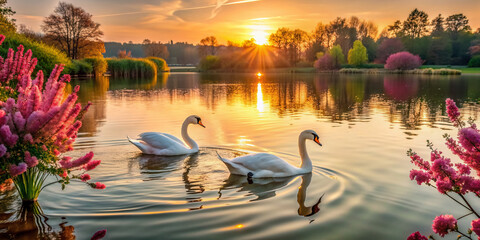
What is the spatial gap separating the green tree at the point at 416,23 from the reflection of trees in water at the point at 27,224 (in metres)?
114

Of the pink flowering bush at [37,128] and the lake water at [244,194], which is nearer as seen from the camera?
the pink flowering bush at [37,128]

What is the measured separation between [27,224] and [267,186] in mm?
4212

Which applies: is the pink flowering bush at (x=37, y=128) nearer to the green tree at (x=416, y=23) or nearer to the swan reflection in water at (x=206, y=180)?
the swan reflection in water at (x=206, y=180)

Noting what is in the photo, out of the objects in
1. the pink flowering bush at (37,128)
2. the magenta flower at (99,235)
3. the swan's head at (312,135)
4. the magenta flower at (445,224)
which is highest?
the pink flowering bush at (37,128)

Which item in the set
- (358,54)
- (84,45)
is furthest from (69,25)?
(358,54)

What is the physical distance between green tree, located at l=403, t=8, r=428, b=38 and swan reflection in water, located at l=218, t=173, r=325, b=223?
362 ft

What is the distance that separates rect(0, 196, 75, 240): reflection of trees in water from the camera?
5.18 metres

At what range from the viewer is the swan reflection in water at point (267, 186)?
6555 mm

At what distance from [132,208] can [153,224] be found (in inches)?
31.8

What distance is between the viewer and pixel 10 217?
570 centimetres

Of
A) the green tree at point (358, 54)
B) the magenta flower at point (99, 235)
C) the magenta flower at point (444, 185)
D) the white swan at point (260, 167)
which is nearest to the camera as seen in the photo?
the magenta flower at point (444, 185)

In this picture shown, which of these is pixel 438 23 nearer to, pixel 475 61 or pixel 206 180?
pixel 475 61

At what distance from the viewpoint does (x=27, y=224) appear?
5.50 meters

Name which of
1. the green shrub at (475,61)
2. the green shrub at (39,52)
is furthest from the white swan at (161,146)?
the green shrub at (475,61)
